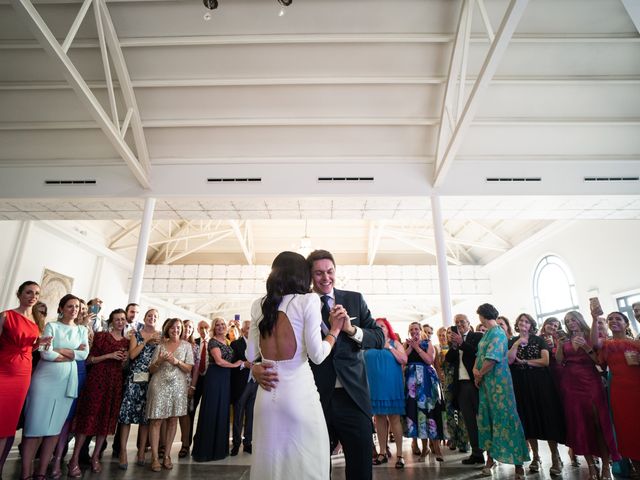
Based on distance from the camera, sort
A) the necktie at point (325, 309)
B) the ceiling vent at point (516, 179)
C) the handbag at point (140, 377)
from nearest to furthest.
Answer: the necktie at point (325, 309)
the handbag at point (140, 377)
the ceiling vent at point (516, 179)

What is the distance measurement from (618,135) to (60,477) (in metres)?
9.73

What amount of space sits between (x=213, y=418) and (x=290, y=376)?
121 inches

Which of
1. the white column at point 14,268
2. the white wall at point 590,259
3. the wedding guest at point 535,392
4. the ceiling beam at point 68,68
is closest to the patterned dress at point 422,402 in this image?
the wedding guest at point 535,392

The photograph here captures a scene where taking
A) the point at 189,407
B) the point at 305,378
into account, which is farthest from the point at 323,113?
the point at 305,378

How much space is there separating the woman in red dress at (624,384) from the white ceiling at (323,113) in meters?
3.43

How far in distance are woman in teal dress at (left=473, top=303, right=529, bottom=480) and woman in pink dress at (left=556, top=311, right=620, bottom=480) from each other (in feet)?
1.79

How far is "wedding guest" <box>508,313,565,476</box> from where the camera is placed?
3.60 meters

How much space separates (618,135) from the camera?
6.83 metres

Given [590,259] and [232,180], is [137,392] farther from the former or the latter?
[590,259]

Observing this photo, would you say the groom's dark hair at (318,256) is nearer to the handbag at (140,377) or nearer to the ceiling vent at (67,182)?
the handbag at (140,377)

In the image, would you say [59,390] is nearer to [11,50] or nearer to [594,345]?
[594,345]

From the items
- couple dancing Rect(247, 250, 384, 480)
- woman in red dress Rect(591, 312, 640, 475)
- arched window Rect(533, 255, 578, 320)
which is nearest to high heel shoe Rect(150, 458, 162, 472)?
couple dancing Rect(247, 250, 384, 480)

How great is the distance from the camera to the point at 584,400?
3.40 meters

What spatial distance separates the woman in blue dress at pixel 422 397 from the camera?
4070mm
